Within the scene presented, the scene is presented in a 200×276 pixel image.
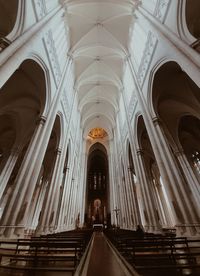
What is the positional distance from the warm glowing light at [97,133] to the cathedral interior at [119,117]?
9.54 metres

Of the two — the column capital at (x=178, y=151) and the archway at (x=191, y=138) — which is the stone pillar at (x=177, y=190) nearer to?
the column capital at (x=178, y=151)

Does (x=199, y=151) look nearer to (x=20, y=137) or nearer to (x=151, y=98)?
(x=151, y=98)

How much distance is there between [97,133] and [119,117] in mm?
10345

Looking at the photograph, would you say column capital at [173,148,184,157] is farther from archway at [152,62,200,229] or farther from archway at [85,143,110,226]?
archway at [85,143,110,226]

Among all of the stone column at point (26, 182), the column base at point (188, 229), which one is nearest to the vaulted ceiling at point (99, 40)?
the stone column at point (26, 182)

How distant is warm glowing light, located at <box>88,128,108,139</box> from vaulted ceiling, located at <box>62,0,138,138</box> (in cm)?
872

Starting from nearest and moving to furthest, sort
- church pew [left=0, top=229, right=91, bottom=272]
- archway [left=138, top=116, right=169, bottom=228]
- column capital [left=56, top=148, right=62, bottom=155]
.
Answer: church pew [left=0, top=229, right=91, bottom=272] → archway [left=138, top=116, right=169, bottom=228] → column capital [left=56, top=148, right=62, bottom=155]

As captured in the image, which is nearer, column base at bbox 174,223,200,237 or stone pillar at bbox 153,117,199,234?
column base at bbox 174,223,200,237

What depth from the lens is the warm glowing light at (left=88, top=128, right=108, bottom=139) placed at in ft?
92.3

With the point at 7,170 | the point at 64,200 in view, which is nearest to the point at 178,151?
the point at 64,200

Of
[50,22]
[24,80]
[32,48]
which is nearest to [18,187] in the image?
[32,48]

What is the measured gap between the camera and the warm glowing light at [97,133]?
28128 millimetres

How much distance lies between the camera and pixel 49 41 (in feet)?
28.3

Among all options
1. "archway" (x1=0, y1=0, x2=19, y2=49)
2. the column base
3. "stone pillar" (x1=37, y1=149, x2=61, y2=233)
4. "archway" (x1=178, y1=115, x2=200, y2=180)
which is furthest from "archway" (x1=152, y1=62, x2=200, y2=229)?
"archway" (x1=0, y1=0, x2=19, y2=49)
